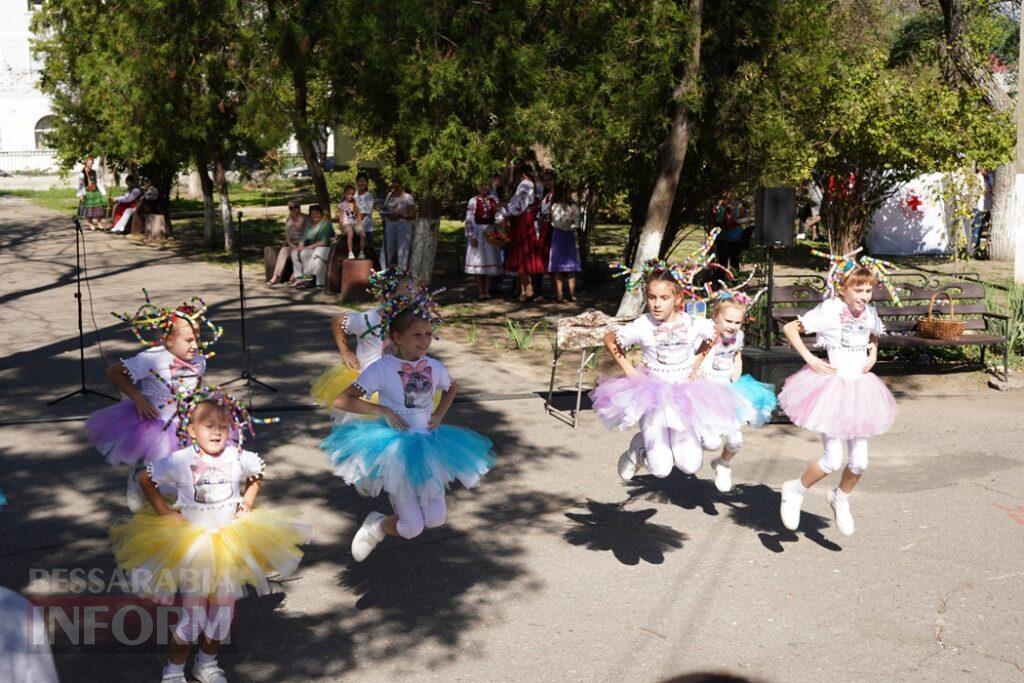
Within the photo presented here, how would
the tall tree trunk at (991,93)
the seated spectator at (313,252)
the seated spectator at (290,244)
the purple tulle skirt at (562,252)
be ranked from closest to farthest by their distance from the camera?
1. the purple tulle skirt at (562,252)
2. the seated spectator at (313,252)
3. the seated spectator at (290,244)
4. the tall tree trunk at (991,93)

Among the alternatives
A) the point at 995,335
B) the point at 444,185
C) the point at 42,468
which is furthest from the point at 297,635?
the point at 444,185

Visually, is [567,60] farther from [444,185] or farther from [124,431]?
[124,431]

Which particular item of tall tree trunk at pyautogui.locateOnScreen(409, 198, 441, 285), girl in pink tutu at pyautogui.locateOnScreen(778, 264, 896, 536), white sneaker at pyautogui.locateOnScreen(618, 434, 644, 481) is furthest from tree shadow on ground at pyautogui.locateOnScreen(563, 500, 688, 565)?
tall tree trunk at pyautogui.locateOnScreen(409, 198, 441, 285)

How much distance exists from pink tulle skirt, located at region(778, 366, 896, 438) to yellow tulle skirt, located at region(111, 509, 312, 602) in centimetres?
360

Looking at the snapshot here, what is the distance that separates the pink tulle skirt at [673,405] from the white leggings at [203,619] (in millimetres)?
2813

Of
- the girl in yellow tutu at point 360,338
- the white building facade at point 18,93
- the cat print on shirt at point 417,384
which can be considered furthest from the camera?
the white building facade at point 18,93

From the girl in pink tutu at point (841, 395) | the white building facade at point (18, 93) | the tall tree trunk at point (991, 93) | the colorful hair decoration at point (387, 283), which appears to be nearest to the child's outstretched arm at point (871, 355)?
the girl in pink tutu at point (841, 395)

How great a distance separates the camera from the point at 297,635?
6125 mm

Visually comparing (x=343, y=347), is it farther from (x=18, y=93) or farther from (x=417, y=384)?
(x=18, y=93)

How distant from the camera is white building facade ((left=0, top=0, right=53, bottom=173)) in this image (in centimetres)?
6394

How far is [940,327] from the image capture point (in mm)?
12695

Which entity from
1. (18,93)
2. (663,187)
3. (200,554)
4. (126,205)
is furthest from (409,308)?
(18,93)

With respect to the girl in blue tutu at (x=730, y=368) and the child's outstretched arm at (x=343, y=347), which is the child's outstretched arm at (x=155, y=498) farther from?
the girl in blue tutu at (x=730, y=368)

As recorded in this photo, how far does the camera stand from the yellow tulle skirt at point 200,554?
535 cm
